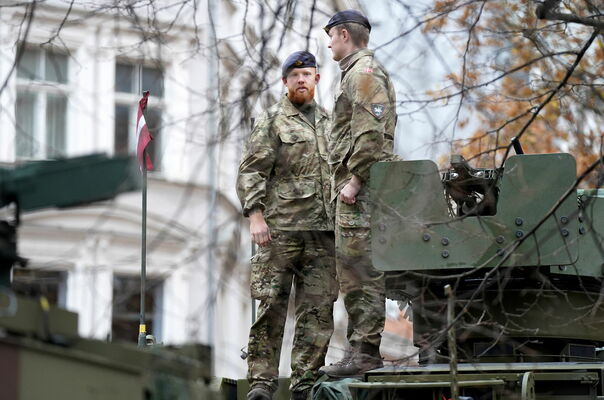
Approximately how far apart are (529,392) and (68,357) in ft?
9.82

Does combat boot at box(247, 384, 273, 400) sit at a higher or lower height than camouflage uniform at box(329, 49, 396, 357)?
lower

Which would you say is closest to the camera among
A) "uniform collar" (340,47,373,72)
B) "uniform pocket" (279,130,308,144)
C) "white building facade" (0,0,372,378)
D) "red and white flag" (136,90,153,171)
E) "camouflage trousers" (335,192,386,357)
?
"white building facade" (0,0,372,378)

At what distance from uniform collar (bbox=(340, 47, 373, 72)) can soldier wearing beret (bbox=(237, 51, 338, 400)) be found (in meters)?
0.23

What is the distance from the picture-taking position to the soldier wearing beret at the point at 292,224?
974 cm

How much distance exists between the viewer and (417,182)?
29.7 ft

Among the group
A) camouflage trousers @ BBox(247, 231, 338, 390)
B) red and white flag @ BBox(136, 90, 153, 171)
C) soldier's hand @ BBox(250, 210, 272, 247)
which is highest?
red and white flag @ BBox(136, 90, 153, 171)

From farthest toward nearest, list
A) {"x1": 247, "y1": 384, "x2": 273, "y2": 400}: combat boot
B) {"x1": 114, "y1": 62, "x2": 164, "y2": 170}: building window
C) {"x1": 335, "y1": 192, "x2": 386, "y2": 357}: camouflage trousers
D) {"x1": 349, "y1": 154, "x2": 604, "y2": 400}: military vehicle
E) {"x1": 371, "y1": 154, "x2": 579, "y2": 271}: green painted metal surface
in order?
1. {"x1": 335, "y1": 192, "x2": 386, "y2": 357}: camouflage trousers
2. {"x1": 247, "y1": 384, "x2": 273, "y2": 400}: combat boot
3. {"x1": 371, "y1": 154, "x2": 579, "y2": 271}: green painted metal surface
4. {"x1": 114, "y1": 62, "x2": 164, "y2": 170}: building window
5. {"x1": 349, "y1": 154, "x2": 604, "y2": 400}: military vehicle

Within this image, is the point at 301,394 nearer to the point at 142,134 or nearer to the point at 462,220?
the point at 462,220

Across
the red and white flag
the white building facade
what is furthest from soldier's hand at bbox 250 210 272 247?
the red and white flag

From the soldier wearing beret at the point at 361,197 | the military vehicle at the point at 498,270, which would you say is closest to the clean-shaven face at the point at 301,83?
the soldier wearing beret at the point at 361,197

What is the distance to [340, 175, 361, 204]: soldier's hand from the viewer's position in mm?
9438

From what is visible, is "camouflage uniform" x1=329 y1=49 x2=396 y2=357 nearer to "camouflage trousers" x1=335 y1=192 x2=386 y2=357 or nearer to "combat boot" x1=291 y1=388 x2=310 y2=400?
"camouflage trousers" x1=335 y1=192 x2=386 y2=357

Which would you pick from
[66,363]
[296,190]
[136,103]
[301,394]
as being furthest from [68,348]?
[136,103]

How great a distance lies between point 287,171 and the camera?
33.4 ft
